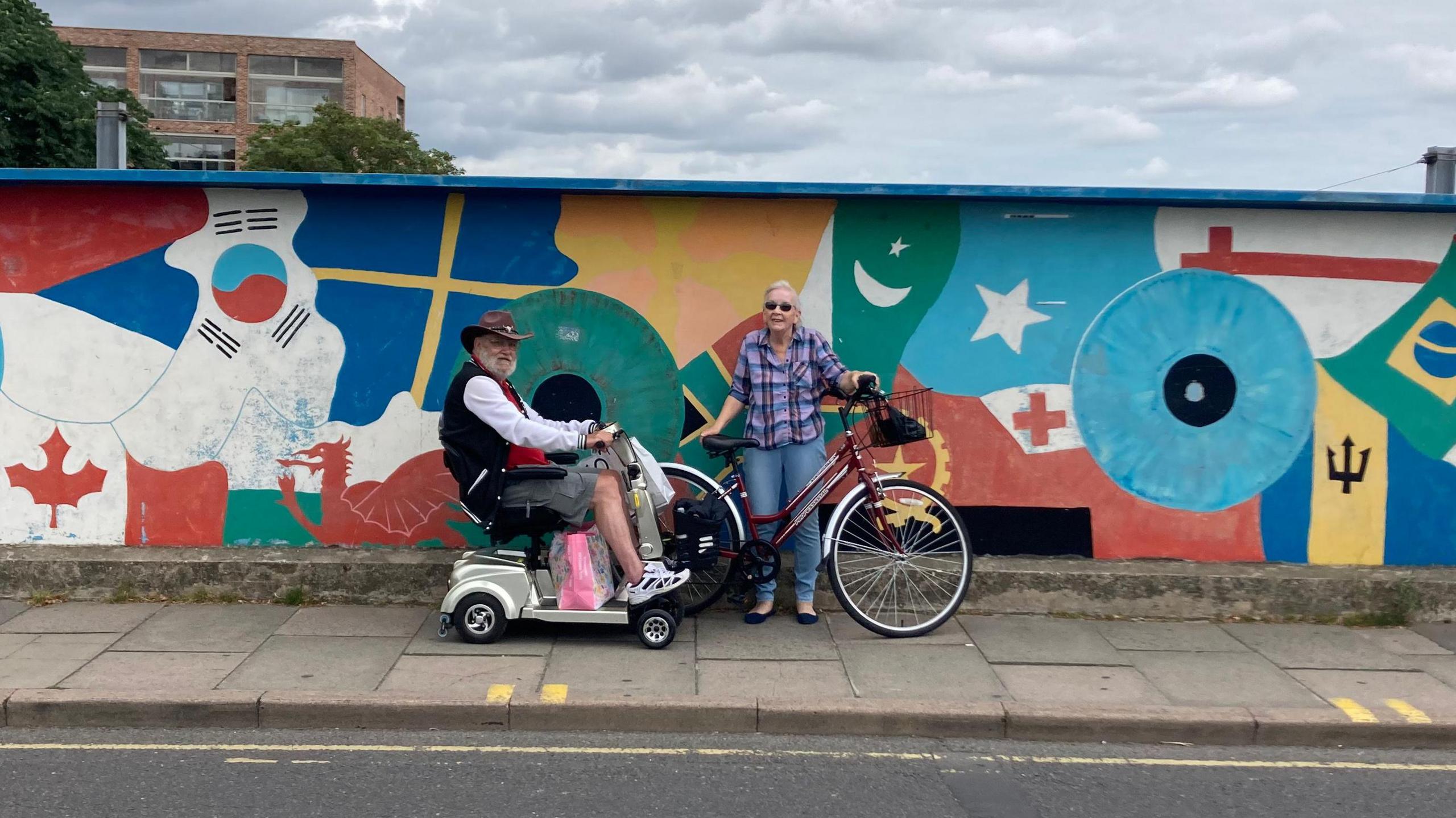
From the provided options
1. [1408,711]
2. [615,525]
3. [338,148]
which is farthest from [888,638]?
[338,148]

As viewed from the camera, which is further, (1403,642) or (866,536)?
(866,536)

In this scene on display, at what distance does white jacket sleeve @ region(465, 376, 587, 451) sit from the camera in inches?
225

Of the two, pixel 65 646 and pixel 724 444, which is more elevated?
Result: pixel 724 444

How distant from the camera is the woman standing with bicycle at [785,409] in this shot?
6.36m

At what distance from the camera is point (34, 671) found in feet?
17.9

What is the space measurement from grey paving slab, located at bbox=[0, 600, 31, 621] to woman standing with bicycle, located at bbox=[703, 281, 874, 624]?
3.87 metres

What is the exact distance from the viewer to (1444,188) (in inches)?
282

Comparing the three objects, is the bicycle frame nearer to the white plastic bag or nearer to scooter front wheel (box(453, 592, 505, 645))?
the white plastic bag

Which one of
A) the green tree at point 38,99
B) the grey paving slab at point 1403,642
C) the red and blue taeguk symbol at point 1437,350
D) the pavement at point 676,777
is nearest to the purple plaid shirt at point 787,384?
the pavement at point 676,777

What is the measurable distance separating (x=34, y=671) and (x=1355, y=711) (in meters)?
5.95

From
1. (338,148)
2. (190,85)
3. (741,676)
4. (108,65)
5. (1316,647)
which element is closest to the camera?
(741,676)

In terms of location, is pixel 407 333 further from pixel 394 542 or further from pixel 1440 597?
pixel 1440 597

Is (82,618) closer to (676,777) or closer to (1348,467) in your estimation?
(676,777)

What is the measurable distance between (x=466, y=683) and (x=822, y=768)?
5.62ft
